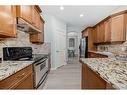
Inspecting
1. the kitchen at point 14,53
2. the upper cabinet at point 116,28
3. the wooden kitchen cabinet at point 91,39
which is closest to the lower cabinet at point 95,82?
the kitchen at point 14,53

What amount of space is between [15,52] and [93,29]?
532 cm

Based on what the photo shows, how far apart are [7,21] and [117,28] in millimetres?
3643

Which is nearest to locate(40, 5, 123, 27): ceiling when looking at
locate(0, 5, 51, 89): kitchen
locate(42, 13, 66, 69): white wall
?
locate(42, 13, 66, 69): white wall

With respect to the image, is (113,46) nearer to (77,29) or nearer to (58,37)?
(58,37)

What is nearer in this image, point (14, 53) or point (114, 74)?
point (114, 74)

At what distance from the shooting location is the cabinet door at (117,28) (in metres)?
4.24

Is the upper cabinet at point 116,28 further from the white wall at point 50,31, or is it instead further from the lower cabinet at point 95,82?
the lower cabinet at point 95,82

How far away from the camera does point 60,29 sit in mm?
6816

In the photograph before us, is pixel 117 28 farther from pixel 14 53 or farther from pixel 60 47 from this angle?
pixel 14 53

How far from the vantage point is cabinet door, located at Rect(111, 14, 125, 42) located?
4.24 m

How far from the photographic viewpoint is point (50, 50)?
19.4 ft

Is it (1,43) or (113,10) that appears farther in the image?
(113,10)

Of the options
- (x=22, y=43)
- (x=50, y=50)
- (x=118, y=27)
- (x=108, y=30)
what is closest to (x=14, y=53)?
(x=22, y=43)
